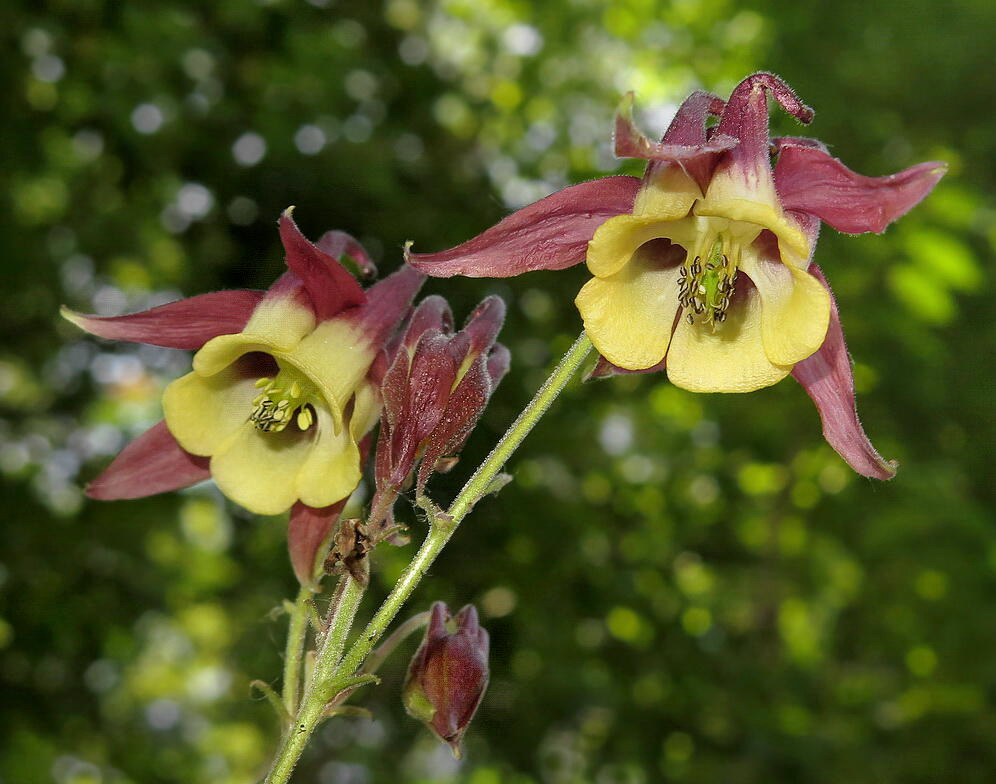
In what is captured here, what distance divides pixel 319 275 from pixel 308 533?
0.42 m

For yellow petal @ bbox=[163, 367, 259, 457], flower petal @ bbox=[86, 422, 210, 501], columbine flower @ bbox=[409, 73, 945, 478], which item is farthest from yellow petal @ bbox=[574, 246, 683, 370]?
flower petal @ bbox=[86, 422, 210, 501]

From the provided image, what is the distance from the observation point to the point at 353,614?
141 cm

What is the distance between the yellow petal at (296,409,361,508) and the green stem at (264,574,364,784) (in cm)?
21

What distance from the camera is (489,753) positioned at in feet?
15.5

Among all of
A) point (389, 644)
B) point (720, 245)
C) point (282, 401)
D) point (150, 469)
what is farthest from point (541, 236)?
point (150, 469)

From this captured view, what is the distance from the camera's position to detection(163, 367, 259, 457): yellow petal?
67.7 inches

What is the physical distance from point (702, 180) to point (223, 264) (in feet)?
12.7

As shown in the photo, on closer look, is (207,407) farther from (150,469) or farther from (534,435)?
(534,435)

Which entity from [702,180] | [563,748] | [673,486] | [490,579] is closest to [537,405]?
[702,180]

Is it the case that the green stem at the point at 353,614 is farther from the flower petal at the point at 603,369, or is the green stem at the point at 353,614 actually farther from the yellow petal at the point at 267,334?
the yellow petal at the point at 267,334

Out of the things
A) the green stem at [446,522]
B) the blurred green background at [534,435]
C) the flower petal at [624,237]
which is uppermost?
the flower petal at [624,237]

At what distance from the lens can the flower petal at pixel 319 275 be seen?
60.9 inches

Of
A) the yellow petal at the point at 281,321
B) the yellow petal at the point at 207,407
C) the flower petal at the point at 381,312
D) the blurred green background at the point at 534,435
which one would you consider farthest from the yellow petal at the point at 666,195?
the blurred green background at the point at 534,435

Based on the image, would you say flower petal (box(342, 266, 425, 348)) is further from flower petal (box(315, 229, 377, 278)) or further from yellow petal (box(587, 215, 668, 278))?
yellow petal (box(587, 215, 668, 278))
